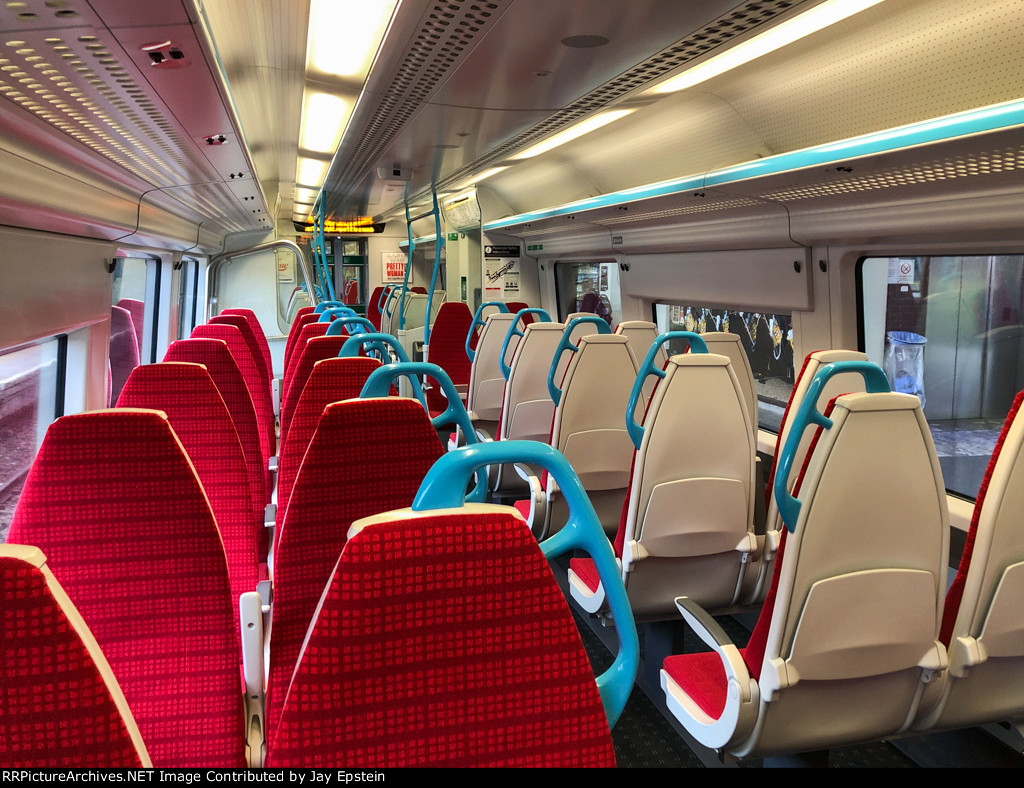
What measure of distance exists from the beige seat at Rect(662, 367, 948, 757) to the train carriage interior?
1 centimetres

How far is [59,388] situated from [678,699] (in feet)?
12.6

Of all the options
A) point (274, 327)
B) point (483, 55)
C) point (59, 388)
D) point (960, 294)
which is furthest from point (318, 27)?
point (274, 327)

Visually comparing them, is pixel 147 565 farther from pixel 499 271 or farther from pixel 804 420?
pixel 499 271

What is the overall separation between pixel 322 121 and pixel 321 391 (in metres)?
3.40

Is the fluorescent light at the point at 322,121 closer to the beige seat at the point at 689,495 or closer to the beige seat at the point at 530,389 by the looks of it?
the beige seat at the point at 530,389

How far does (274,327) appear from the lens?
13.8 meters

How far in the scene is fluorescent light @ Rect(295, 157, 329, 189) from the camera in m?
7.68

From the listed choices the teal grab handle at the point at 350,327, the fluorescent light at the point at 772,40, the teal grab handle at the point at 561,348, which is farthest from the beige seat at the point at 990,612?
the teal grab handle at the point at 350,327

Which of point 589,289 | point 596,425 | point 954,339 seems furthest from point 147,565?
point 589,289

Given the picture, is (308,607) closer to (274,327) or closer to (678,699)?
(678,699)

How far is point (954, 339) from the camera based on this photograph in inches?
157

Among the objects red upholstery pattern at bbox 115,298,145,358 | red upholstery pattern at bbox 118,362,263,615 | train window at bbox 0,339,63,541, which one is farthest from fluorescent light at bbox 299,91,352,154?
red upholstery pattern at bbox 118,362,263,615

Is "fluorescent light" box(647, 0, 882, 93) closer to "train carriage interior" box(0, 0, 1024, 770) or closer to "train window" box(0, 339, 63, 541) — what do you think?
"train carriage interior" box(0, 0, 1024, 770)

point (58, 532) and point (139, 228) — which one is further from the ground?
point (139, 228)
